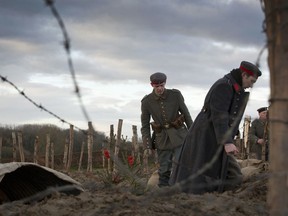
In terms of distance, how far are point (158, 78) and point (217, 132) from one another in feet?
7.05

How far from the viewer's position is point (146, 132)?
7.78 meters

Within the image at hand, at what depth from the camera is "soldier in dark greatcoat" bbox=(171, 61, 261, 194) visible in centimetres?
543

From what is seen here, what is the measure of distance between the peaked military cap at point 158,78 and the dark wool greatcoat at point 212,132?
1587 millimetres

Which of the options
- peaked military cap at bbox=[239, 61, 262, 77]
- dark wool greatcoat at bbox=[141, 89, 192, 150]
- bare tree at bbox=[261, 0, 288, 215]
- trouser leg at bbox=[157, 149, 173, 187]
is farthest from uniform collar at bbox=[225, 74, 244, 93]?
bare tree at bbox=[261, 0, 288, 215]

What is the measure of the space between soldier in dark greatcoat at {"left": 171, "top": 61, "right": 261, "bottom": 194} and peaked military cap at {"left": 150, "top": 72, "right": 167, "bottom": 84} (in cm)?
158

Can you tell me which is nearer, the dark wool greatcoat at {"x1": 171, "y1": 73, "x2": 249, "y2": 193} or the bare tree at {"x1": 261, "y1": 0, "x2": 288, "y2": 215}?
the bare tree at {"x1": 261, "y1": 0, "x2": 288, "y2": 215}

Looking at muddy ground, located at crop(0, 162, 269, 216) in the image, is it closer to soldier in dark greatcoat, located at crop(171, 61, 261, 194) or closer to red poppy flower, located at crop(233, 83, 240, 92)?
soldier in dark greatcoat, located at crop(171, 61, 261, 194)

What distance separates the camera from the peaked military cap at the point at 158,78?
24.1 ft

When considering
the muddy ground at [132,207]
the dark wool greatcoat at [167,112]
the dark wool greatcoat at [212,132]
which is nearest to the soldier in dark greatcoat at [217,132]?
the dark wool greatcoat at [212,132]

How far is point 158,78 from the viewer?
24.2 ft

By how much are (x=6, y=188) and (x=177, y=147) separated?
2.48 metres

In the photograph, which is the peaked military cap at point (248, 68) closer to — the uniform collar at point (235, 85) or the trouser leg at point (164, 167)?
the uniform collar at point (235, 85)

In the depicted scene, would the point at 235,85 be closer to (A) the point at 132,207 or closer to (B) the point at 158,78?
(B) the point at 158,78

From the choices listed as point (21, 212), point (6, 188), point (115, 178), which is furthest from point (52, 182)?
point (115, 178)
